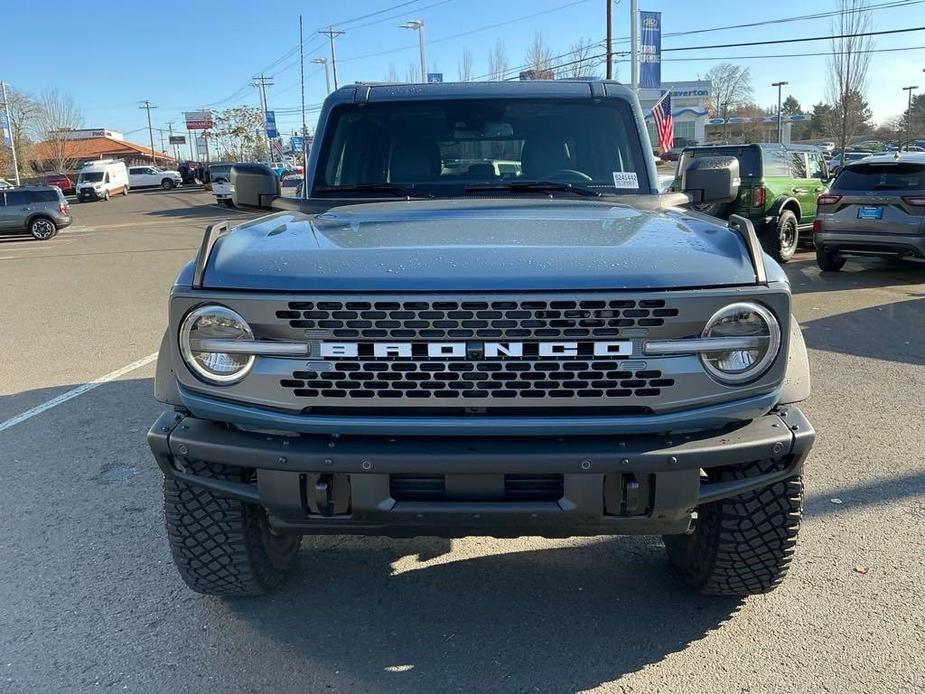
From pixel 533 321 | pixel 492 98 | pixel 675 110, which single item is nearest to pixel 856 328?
pixel 492 98

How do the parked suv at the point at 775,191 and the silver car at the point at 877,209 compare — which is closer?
the silver car at the point at 877,209

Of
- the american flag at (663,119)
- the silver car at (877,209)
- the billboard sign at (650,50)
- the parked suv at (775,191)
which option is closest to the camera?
the silver car at (877,209)

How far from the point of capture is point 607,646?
2.77 meters

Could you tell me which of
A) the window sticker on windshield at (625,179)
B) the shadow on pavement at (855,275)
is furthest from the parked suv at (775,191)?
the window sticker on windshield at (625,179)

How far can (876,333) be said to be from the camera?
7691mm

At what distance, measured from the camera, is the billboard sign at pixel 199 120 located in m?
88.4

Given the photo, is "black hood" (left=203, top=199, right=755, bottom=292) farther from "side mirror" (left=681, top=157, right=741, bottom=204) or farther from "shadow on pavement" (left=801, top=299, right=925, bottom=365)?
"shadow on pavement" (left=801, top=299, right=925, bottom=365)

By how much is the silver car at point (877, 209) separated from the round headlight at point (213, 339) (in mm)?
10382

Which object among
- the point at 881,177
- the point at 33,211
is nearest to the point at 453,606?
the point at 881,177

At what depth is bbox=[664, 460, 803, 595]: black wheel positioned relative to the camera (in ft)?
8.63

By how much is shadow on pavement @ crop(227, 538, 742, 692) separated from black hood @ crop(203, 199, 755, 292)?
135 cm

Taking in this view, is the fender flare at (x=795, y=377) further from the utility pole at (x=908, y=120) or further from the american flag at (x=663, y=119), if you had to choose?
the utility pole at (x=908, y=120)

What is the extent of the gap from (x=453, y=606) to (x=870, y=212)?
986 cm

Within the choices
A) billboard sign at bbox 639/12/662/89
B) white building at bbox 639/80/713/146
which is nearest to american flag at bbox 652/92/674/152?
billboard sign at bbox 639/12/662/89
